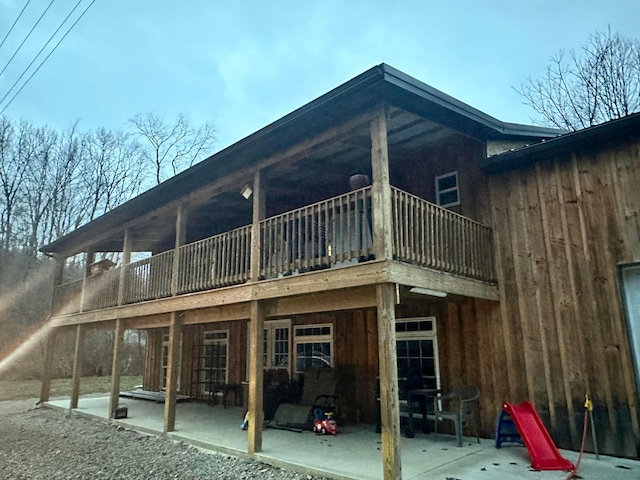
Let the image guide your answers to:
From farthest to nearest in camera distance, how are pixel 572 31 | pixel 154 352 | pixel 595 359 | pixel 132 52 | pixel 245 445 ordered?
pixel 572 31
pixel 154 352
pixel 132 52
pixel 245 445
pixel 595 359

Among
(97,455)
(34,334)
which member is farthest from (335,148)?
(34,334)

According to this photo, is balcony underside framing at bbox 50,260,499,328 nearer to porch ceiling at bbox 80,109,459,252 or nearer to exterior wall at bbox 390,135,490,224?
exterior wall at bbox 390,135,490,224

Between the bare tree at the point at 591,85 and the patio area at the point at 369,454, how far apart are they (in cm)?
1337

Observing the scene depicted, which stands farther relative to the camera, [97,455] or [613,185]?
[97,455]

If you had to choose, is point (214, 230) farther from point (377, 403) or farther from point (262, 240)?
point (377, 403)

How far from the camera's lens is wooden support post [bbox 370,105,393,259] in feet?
17.6

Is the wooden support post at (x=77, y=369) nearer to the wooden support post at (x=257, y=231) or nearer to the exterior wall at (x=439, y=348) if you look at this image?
the exterior wall at (x=439, y=348)

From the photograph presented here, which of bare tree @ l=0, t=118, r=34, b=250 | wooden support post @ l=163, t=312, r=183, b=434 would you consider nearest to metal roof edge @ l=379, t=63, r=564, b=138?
wooden support post @ l=163, t=312, r=183, b=434

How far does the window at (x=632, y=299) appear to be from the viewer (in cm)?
599

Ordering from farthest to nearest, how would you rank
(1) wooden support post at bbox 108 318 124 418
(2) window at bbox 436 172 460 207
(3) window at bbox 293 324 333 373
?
(1) wooden support post at bbox 108 318 124 418 → (3) window at bbox 293 324 333 373 → (2) window at bbox 436 172 460 207

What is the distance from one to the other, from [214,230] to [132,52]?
4.99 meters

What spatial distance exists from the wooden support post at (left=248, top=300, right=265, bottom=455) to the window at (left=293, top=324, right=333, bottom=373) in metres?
2.55

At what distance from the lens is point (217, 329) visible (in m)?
12.5

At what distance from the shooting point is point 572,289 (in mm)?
6473
